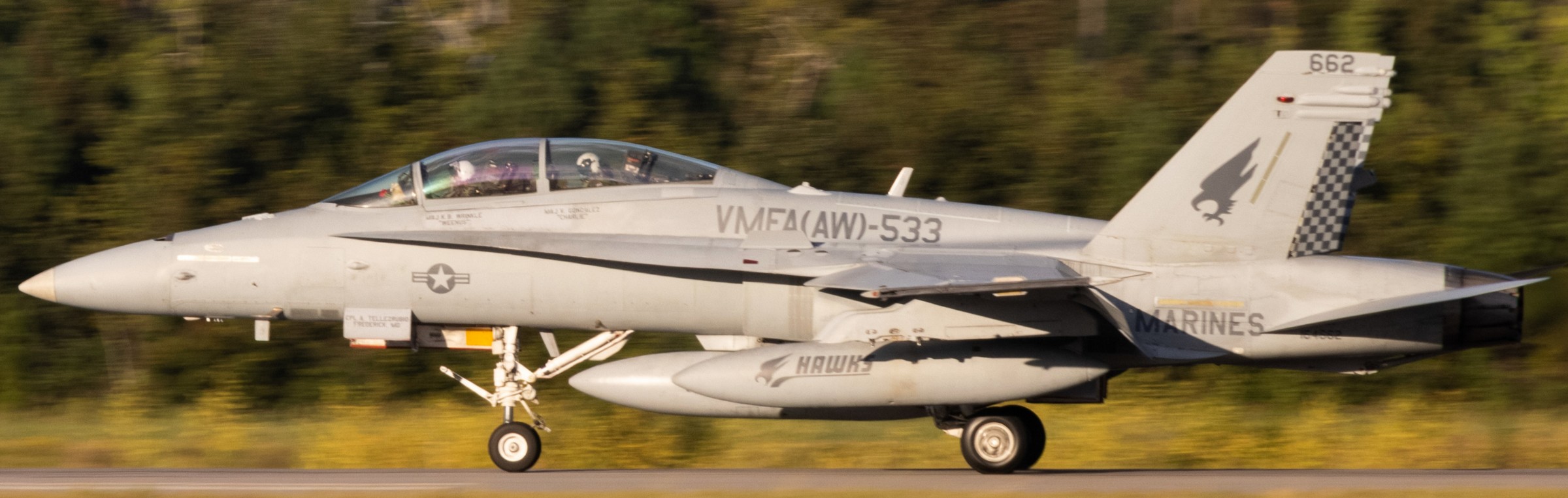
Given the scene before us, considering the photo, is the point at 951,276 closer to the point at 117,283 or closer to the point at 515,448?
the point at 515,448

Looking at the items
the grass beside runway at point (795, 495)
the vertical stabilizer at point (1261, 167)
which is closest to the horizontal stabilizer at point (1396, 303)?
the vertical stabilizer at point (1261, 167)

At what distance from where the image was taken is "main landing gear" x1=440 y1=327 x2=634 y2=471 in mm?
11125

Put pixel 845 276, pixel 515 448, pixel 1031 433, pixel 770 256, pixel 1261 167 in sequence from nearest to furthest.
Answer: pixel 845 276 → pixel 770 256 → pixel 1261 167 → pixel 515 448 → pixel 1031 433

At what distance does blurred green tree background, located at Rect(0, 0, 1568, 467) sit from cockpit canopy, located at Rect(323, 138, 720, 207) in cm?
535

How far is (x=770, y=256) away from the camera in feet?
34.9

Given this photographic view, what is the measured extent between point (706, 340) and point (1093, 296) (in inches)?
115

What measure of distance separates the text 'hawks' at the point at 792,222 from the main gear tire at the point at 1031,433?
1.79 meters

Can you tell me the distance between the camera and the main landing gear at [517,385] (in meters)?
11.1

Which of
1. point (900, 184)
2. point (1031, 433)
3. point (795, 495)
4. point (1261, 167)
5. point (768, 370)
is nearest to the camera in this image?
point (795, 495)

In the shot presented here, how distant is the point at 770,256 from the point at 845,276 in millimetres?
678

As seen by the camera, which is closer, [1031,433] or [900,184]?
[1031,433]

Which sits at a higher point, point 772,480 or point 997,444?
point 997,444

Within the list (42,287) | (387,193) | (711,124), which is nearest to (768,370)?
(387,193)

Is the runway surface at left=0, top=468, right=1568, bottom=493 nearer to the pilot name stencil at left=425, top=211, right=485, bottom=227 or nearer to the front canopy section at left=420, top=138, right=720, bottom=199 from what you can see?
the pilot name stencil at left=425, top=211, right=485, bottom=227
